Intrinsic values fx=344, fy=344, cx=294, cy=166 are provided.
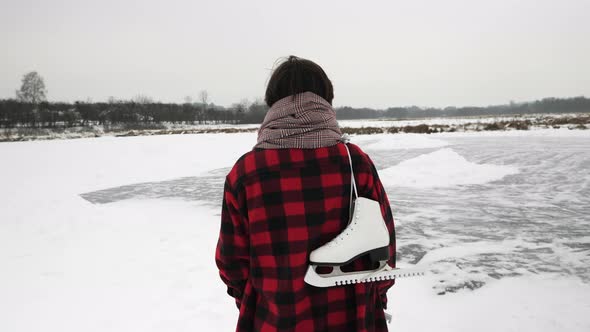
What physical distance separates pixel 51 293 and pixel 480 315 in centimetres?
379

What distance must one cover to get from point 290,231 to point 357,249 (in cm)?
22

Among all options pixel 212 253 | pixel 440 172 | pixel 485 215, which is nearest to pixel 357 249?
pixel 212 253

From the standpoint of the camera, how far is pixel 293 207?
3.64ft

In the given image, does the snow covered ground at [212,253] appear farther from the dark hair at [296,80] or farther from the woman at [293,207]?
the dark hair at [296,80]

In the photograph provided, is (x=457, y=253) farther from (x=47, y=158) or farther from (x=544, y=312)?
(x=47, y=158)

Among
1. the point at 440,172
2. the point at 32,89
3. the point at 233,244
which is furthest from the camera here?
the point at 32,89

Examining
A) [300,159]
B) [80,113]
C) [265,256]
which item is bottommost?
[265,256]

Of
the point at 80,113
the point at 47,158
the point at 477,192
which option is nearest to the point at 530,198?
the point at 477,192

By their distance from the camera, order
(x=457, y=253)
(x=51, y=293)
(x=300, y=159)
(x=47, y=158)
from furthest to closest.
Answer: (x=47, y=158)
(x=457, y=253)
(x=51, y=293)
(x=300, y=159)

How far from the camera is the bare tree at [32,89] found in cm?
5697

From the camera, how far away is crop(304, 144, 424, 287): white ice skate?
1090 millimetres

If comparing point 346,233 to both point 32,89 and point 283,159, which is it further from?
point 32,89

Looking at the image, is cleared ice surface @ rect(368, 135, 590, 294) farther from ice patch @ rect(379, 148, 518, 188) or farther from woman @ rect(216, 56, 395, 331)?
woman @ rect(216, 56, 395, 331)

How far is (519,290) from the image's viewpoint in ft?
10.1
